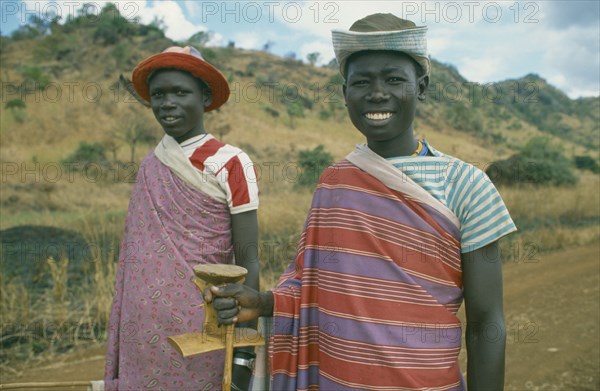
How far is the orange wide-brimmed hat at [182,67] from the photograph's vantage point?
2119 mm

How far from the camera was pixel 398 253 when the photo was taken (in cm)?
147

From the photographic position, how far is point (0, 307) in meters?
4.79

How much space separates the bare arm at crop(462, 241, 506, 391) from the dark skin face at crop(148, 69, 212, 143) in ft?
4.04

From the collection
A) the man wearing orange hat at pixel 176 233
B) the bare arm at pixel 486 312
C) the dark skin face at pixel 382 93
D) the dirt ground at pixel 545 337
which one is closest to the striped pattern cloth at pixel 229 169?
the man wearing orange hat at pixel 176 233

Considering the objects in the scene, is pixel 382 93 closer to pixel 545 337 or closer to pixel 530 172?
pixel 545 337

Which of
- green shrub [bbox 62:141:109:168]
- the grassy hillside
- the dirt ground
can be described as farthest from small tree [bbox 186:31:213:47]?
the dirt ground

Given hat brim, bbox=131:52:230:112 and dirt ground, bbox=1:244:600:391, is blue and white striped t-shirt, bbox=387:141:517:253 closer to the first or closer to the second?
hat brim, bbox=131:52:230:112

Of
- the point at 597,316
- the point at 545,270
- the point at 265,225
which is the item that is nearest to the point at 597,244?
the point at 545,270

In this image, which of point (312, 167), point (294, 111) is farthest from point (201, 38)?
point (312, 167)

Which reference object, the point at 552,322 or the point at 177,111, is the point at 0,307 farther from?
the point at 552,322

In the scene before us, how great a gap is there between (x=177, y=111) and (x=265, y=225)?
6260mm

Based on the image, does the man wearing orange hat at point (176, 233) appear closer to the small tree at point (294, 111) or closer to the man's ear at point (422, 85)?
the man's ear at point (422, 85)

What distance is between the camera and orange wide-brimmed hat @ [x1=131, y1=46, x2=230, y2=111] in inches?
83.4

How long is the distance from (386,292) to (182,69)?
4.05ft
